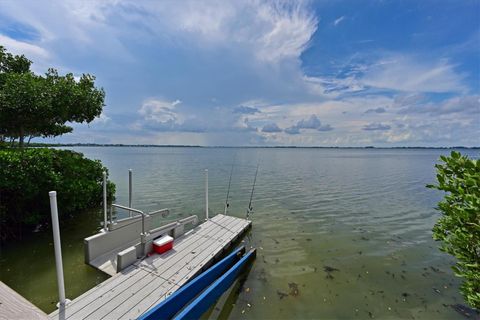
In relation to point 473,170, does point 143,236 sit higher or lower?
lower

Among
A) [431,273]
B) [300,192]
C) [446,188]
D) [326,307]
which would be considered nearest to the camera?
[446,188]

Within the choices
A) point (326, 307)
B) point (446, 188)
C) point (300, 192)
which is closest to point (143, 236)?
point (326, 307)

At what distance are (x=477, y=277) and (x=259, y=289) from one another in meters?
3.51

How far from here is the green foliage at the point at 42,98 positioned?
789 centimetres

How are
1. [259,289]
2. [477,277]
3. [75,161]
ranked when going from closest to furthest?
[477,277]
[259,289]
[75,161]

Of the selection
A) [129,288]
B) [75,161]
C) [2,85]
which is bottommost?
[129,288]

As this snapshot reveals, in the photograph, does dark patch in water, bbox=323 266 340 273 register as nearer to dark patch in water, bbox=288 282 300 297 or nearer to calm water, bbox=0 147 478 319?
calm water, bbox=0 147 478 319

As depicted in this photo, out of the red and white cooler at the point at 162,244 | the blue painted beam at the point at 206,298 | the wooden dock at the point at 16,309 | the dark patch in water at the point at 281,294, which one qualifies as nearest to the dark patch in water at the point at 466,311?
the dark patch in water at the point at 281,294

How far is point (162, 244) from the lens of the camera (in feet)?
16.7

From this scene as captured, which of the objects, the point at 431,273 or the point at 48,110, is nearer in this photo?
the point at 431,273

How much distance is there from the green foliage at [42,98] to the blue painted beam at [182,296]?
8.77 meters

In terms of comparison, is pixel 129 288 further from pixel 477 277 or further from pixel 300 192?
pixel 300 192

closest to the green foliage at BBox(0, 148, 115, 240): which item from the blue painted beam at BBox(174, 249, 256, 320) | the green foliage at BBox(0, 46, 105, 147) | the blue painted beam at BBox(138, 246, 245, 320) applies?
the green foliage at BBox(0, 46, 105, 147)

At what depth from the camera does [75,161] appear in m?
8.09
